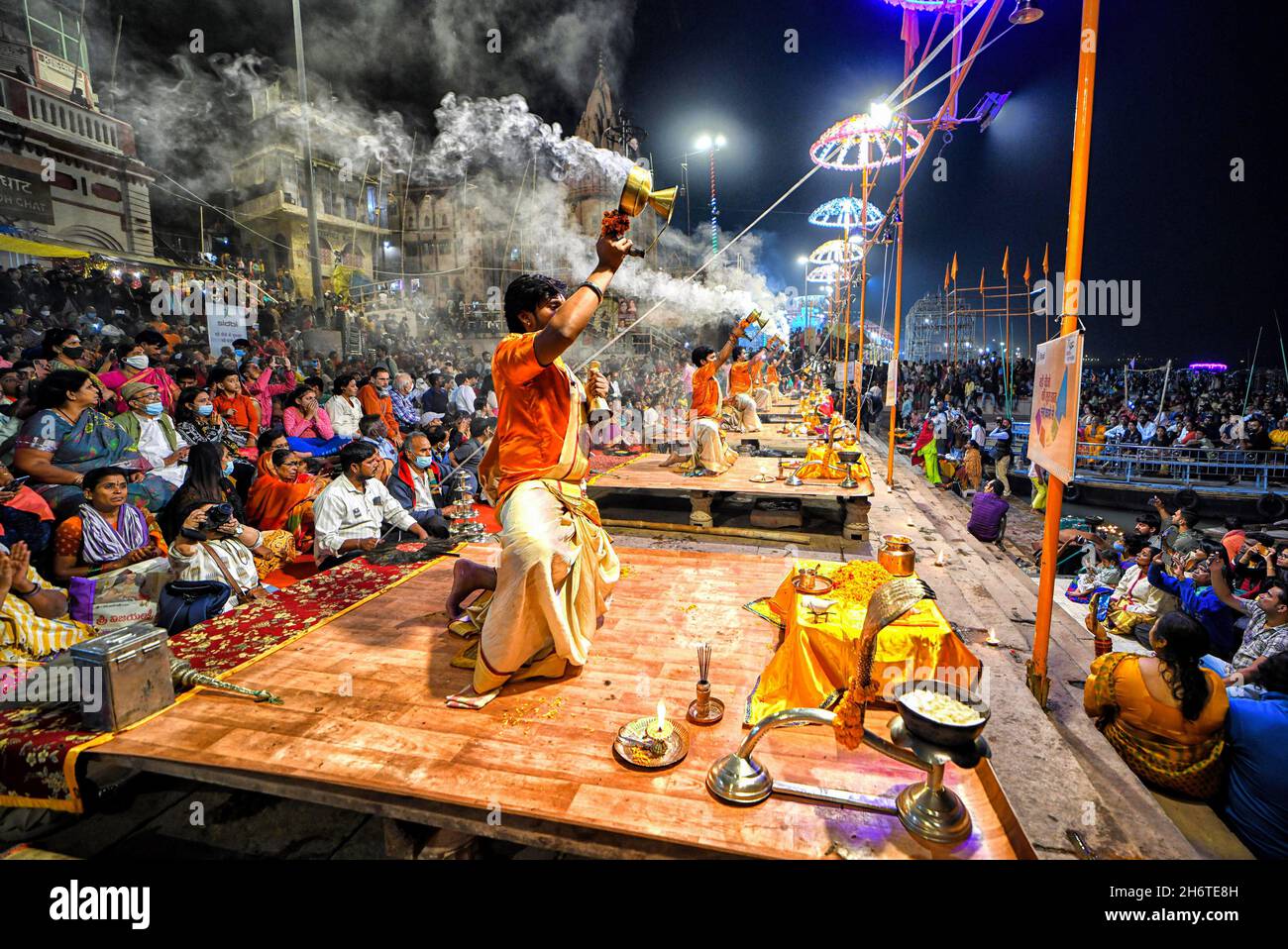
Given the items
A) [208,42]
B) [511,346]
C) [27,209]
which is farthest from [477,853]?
[208,42]

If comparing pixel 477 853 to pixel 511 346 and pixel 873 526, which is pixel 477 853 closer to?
pixel 511 346

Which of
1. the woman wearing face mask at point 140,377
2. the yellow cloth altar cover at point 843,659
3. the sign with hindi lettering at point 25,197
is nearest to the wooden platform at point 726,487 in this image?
the yellow cloth altar cover at point 843,659

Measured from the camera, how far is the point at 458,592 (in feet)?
13.3

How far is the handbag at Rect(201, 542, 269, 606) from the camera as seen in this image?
4.93 meters

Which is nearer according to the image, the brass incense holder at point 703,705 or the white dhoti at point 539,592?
the brass incense holder at point 703,705

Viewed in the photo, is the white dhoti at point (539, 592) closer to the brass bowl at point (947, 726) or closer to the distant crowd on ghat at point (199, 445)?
the brass bowl at point (947, 726)

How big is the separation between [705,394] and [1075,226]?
283 inches

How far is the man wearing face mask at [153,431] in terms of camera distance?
6582 millimetres

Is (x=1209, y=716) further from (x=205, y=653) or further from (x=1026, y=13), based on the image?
(x=205, y=653)

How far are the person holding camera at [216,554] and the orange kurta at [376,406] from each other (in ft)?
16.5

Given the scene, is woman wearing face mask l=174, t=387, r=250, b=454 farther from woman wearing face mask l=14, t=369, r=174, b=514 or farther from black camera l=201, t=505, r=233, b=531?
black camera l=201, t=505, r=233, b=531

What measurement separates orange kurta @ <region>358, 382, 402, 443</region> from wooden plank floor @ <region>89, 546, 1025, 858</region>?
261 inches

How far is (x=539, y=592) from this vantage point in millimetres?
3332

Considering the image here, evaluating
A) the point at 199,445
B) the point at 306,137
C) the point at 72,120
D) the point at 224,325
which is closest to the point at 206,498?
the point at 199,445
